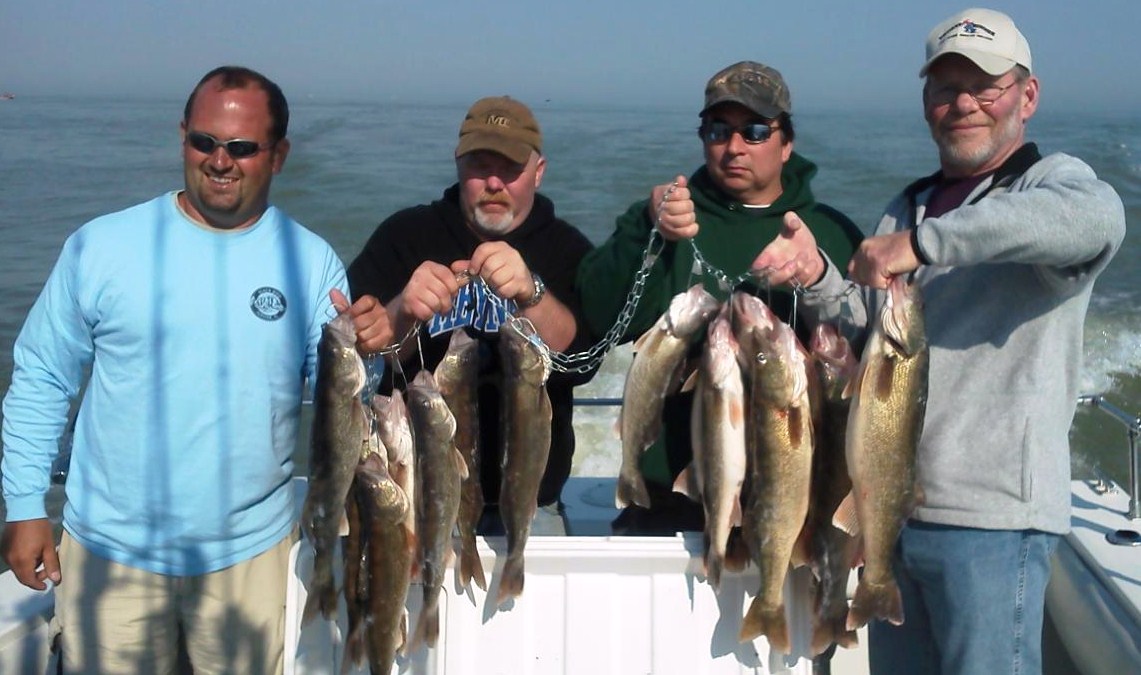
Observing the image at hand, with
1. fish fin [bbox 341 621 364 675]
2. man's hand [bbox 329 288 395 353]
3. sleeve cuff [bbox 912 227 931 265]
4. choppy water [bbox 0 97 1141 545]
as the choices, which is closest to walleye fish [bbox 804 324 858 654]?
sleeve cuff [bbox 912 227 931 265]

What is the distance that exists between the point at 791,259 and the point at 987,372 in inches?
26.5

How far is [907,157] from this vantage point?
2338cm

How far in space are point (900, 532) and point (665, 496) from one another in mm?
980

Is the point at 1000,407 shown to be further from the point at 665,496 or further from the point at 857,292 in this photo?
the point at 665,496

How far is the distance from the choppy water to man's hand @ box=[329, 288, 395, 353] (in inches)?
203

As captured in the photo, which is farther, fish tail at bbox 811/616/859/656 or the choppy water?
the choppy water

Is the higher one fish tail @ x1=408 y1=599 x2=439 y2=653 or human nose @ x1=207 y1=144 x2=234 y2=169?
human nose @ x1=207 y1=144 x2=234 y2=169

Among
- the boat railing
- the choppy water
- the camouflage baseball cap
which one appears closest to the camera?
the camouflage baseball cap

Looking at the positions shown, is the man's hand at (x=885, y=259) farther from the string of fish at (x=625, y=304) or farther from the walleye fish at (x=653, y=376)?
the walleye fish at (x=653, y=376)

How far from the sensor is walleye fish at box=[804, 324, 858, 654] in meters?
3.26

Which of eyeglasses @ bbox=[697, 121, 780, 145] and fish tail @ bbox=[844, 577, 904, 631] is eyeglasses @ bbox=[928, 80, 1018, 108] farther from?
fish tail @ bbox=[844, 577, 904, 631]

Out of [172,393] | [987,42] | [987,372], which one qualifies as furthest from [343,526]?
[987,42]

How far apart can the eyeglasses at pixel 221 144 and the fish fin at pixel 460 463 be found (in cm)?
118

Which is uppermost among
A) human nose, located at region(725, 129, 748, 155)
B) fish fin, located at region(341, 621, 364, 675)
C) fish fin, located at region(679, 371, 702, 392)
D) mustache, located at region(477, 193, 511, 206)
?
human nose, located at region(725, 129, 748, 155)
